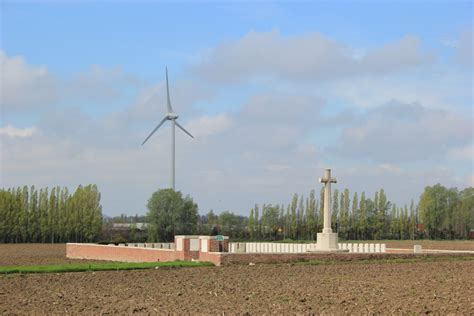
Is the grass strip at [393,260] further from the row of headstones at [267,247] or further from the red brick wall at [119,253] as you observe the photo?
the row of headstones at [267,247]

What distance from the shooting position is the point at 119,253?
42562 millimetres

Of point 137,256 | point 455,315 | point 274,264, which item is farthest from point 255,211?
point 455,315

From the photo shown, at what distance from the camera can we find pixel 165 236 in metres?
83.6

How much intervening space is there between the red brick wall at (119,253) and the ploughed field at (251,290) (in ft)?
24.2

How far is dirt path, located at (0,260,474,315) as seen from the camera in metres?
17.6

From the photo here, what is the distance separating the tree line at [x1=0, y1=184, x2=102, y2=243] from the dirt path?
60.6 metres

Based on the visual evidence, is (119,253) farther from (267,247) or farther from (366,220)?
(366,220)

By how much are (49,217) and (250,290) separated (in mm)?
70282

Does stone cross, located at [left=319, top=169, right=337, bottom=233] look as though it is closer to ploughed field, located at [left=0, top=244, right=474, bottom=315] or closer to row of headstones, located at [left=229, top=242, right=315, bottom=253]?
row of headstones, located at [left=229, top=242, right=315, bottom=253]

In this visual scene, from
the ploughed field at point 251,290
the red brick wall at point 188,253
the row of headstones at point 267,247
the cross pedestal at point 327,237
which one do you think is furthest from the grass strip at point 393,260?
the row of headstones at point 267,247

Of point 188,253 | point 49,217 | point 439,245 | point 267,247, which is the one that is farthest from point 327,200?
point 49,217

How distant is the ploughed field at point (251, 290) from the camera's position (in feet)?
57.8

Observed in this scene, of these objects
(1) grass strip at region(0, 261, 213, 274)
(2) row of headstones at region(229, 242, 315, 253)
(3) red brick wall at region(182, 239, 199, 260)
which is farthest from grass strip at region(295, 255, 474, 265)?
(2) row of headstones at region(229, 242, 315, 253)

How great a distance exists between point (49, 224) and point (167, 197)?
15.7 meters
